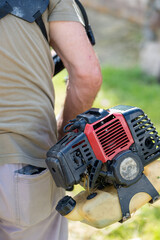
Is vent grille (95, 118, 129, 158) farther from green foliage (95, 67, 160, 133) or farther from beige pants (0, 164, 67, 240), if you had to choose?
green foliage (95, 67, 160, 133)

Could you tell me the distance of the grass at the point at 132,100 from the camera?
2.88 metres

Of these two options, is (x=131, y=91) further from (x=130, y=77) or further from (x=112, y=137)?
(x=112, y=137)

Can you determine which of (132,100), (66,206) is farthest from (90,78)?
(132,100)

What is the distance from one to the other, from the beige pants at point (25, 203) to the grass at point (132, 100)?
1.00 meters

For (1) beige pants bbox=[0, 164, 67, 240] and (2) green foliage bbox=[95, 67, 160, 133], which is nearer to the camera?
(1) beige pants bbox=[0, 164, 67, 240]

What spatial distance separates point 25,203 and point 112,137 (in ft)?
1.67

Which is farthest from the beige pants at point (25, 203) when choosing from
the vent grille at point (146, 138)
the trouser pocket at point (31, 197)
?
the vent grille at point (146, 138)

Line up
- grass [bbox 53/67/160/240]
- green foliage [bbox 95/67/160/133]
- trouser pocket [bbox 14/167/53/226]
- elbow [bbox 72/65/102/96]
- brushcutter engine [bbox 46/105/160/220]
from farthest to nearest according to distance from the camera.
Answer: green foliage [bbox 95/67/160/133]
grass [bbox 53/67/160/240]
elbow [bbox 72/65/102/96]
trouser pocket [bbox 14/167/53/226]
brushcutter engine [bbox 46/105/160/220]

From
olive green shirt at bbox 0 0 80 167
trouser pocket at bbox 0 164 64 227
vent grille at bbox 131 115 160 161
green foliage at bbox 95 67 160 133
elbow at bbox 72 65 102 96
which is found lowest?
green foliage at bbox 95 67 160 133

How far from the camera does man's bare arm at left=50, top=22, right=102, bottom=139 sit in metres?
1.91

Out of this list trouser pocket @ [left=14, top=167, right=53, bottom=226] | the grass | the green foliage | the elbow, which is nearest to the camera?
trouser pocket @ [left=14, top=167, right=53, bottom=226]

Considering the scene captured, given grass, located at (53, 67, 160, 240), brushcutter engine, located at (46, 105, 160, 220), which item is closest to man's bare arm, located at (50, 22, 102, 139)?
brushcutter engine, located at (46, 105, 160, 220)

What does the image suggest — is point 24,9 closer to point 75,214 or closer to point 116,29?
point 75,214

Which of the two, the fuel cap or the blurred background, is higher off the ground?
the fuel cap
